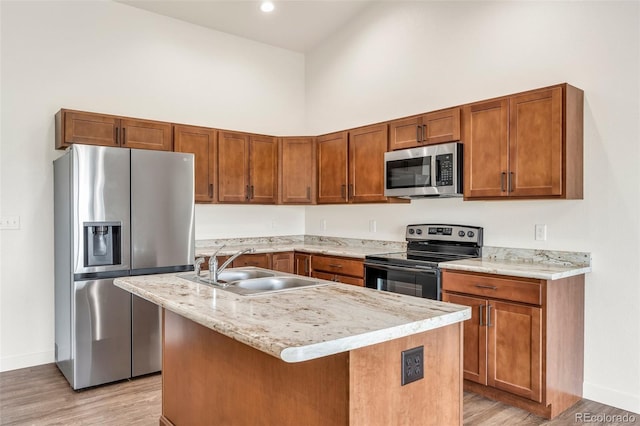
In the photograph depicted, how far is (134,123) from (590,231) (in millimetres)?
3709

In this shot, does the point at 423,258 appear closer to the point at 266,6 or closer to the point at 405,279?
the point at 405,279

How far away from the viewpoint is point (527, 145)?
2.95 m

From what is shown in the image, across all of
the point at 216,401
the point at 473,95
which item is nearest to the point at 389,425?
the point at 216,401

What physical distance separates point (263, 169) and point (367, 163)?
3.86ft

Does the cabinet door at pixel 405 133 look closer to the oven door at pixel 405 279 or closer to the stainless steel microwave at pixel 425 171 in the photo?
the stainless steel microwave at pixel 425 171

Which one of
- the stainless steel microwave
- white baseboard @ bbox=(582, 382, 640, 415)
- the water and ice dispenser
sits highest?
the stainless steel microwave

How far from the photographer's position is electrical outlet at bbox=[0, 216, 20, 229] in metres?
3.59

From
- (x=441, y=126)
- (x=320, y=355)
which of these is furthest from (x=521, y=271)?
(x=320, y=355)

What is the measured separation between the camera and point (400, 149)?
3.87 metres

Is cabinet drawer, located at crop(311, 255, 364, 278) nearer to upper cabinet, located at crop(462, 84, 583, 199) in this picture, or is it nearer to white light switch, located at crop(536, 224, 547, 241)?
upper cabinet, located at crop(462, 84, 583, 199)

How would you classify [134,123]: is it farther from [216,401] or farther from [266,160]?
[216,401]

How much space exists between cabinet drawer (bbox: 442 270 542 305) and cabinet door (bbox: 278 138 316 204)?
2.06m

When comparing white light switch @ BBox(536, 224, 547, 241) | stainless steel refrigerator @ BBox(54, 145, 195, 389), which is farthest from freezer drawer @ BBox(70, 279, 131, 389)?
white light switch @ BBox(536, 224, 547, 241)

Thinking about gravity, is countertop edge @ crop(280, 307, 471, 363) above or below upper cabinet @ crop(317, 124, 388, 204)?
below
